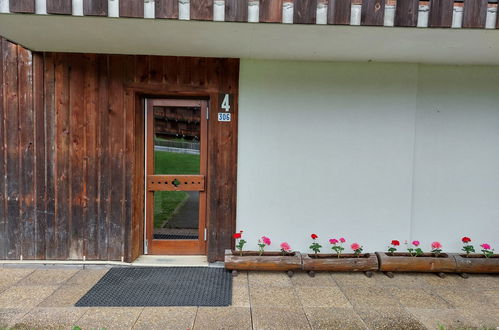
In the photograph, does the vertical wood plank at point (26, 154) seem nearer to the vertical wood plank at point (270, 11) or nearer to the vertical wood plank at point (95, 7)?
the vertical wood plank at point (95, 7)

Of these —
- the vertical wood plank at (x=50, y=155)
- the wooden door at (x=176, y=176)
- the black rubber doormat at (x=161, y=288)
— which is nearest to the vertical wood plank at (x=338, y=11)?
the wooden door at (x=176, y=176)

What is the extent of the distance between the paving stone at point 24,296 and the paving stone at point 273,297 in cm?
206

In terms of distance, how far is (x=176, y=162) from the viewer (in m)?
3.91

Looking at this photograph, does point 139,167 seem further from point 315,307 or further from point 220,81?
point 315,307

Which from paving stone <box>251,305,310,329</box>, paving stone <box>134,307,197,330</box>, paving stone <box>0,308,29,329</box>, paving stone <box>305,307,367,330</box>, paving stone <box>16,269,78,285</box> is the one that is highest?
paving stone <box>305,307,367,330</box>

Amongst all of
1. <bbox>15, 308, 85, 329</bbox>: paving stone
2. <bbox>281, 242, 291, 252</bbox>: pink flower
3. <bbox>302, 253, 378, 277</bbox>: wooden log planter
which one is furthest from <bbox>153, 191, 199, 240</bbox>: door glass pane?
<bbox>302, 253, 378, 277</bbox>: wooden log planter

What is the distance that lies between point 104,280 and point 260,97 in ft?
9.06

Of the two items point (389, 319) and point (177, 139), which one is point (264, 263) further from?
point (177, 139)

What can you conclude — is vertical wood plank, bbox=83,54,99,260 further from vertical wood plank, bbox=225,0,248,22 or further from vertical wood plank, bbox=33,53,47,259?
vertical wood plank, bbox=225,0,248,22

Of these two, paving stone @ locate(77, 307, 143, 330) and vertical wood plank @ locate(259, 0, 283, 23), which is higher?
vertical wood plank @ locate(259, 0, 283, 23)

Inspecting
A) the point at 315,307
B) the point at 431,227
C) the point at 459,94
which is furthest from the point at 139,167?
the point at 459,94

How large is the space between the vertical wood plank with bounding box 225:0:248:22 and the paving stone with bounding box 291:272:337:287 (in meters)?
2.76

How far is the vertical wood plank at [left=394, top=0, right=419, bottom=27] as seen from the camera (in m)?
2.59

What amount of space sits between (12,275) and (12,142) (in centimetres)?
154
